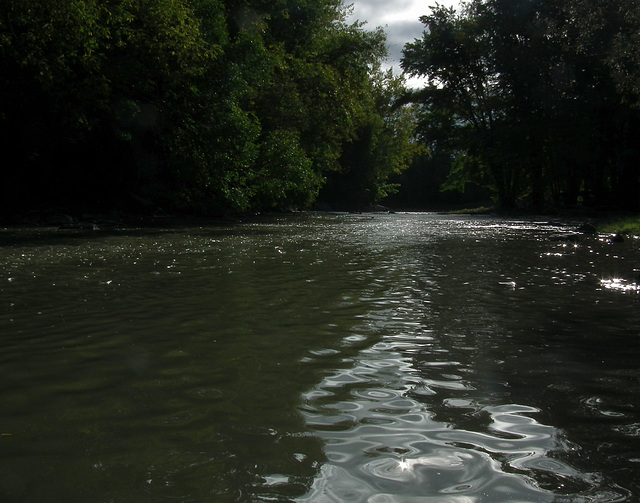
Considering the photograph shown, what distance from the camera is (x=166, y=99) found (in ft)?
72.7

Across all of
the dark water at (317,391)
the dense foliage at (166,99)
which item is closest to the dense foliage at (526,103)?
the dense foliage at (166,99)

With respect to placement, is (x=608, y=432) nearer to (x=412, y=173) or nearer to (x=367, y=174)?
(x=367, y=174)

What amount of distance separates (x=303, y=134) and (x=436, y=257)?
24.3 metres

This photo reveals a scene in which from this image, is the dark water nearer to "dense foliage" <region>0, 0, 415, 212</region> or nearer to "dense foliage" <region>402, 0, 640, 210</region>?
"dense foliage" <region>0, 0, 415, 212</region>

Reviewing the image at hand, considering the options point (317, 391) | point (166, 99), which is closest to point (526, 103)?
point (166, 99)

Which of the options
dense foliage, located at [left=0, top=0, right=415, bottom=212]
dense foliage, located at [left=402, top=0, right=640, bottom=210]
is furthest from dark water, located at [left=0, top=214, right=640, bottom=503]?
dense foliage, located at [left=402, top=0, right=640, bottom=210]

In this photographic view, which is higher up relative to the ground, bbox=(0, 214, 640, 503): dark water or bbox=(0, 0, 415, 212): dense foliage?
bbox=(0, 0, 415, 212): dense foliage

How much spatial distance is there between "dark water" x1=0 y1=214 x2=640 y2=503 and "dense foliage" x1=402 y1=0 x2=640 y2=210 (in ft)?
86.3

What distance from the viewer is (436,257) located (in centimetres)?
1108

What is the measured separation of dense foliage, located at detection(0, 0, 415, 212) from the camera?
18141 mm

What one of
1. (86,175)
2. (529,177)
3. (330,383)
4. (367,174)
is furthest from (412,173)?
(330,383)

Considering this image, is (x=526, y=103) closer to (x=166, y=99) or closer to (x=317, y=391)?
(x=166, y=99)

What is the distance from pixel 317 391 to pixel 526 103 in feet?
126

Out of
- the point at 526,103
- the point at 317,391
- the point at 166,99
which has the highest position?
the point at 526,103
